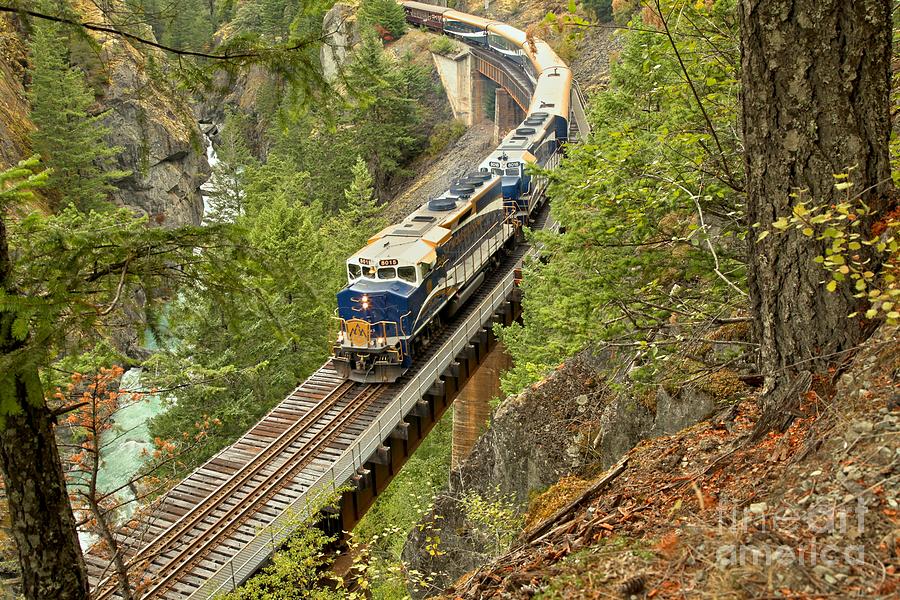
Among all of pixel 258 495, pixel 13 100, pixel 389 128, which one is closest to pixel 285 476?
pixel 258 495

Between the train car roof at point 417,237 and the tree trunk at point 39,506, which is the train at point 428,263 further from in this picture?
the tree trunk at point 39,506

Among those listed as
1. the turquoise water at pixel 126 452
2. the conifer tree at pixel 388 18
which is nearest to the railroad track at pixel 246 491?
the turquoise water at pixel 126 452

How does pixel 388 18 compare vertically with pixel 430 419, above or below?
above

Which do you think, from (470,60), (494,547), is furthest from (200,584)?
(470,60)

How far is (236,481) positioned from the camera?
14648 millimetres

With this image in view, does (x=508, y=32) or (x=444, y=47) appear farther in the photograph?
(x=444, y=47)

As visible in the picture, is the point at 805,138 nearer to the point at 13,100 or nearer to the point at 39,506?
the point at 39,506

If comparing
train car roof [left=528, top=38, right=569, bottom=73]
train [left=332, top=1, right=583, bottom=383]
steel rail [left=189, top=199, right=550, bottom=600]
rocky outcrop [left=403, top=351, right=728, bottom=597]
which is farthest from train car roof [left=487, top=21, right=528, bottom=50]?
rocky outcrop [left=403, top=351, right=728, bottom=597]

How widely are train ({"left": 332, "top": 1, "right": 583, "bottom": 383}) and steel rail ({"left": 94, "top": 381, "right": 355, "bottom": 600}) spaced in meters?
1.27

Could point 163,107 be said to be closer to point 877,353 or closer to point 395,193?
point 395,193

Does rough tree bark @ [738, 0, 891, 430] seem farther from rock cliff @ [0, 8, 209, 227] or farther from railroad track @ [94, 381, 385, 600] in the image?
rock cliff @ [0, 8, 209, 227]

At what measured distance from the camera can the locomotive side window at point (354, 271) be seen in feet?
62.0

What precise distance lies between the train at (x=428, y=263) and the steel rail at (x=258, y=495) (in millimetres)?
1199

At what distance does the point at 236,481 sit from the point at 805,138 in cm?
1277
